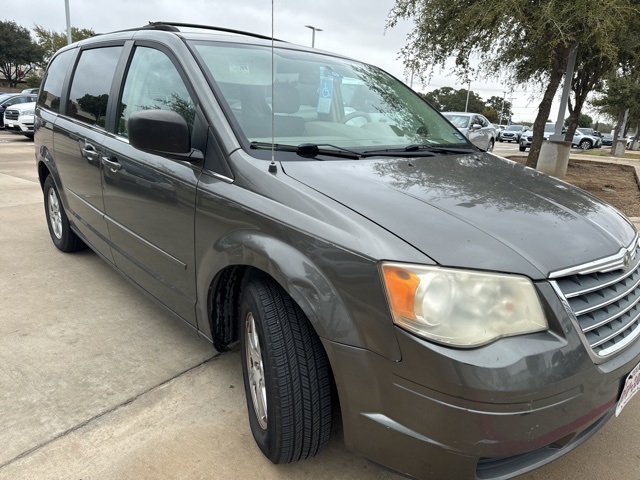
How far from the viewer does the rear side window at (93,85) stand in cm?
315

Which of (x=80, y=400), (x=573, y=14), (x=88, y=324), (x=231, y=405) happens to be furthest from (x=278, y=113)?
(x=573, y=14)

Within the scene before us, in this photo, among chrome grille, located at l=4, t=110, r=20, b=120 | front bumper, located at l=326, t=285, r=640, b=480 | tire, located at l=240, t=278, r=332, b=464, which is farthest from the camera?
chrome grille, located at l=4, t=110, r=20, b=120

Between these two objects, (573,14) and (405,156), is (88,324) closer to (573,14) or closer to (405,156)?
(405,156)

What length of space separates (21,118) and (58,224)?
1293 centimetres

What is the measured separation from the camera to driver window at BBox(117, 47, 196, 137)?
7.78 feet

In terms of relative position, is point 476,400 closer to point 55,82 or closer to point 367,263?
point 367,263

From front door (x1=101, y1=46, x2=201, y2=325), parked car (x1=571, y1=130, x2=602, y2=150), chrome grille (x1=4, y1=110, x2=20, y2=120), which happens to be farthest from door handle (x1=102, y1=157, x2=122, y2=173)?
parked car (x1=571, y1=130, x2=602, y2=150)

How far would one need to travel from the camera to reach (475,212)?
176cm

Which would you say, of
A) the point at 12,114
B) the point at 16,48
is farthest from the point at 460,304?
the point at 16,48

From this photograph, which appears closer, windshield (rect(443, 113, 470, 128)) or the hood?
the hood

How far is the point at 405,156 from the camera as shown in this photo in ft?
7.71

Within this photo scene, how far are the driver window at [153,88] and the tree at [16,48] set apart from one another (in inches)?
2047

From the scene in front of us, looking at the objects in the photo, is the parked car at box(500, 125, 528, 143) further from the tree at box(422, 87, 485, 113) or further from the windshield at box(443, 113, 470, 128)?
the tree at box(422, 87, 485, 113)

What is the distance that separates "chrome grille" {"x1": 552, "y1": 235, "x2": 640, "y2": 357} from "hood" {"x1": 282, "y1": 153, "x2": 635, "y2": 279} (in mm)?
47
